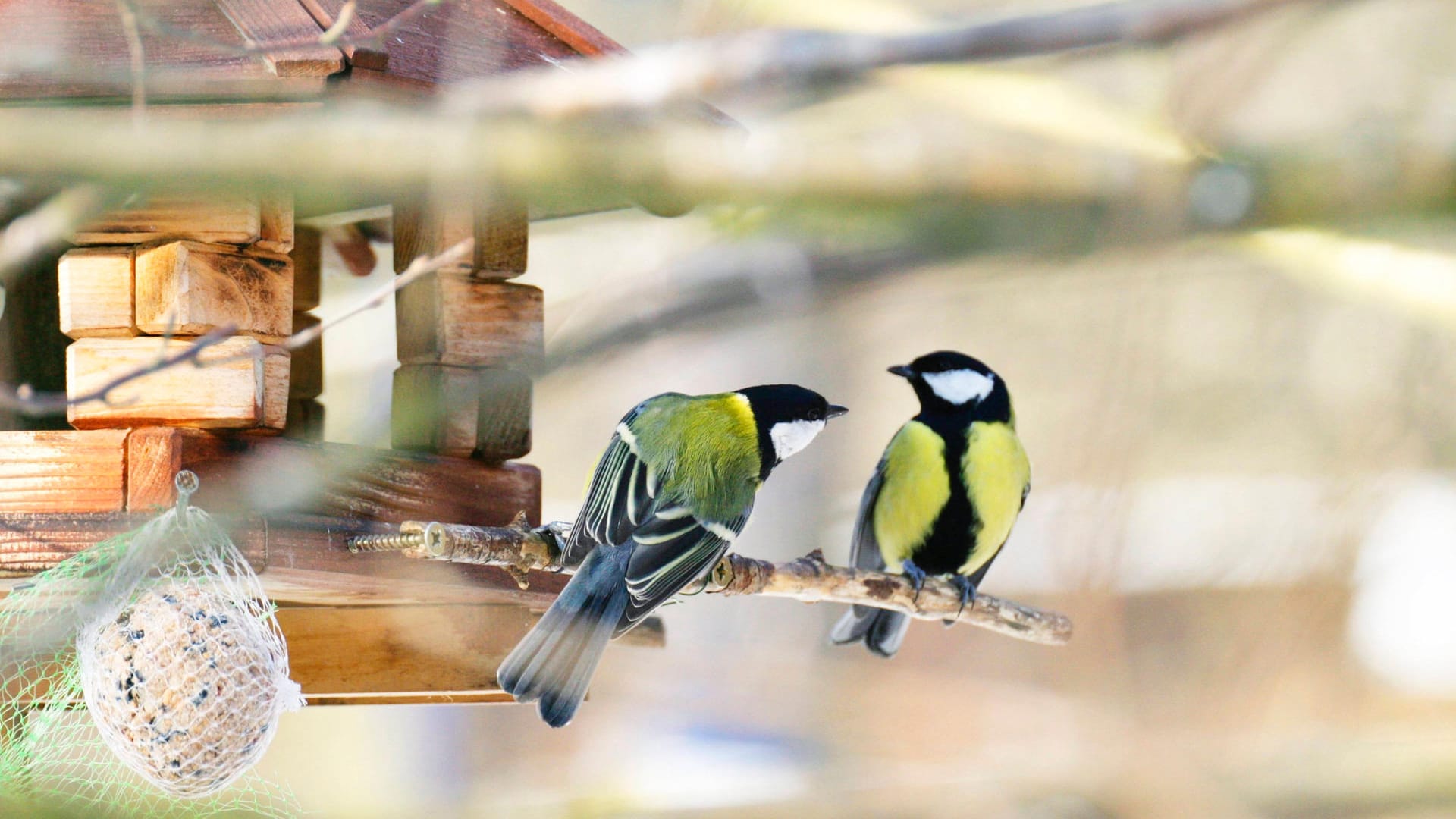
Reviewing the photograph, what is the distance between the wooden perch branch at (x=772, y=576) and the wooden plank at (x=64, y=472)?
0.32 meters

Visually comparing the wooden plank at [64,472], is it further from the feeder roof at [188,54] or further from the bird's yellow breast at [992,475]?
the bird's yellow breast at [992,475]

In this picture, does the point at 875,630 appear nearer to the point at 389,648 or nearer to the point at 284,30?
the point at 389,648

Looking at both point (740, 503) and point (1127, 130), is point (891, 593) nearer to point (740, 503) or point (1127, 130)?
point (740, 503)

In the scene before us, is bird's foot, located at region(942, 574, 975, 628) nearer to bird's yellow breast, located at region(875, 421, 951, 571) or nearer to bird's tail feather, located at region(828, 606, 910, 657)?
bird's yellow breast, located at region(875, 421, 951, 571)

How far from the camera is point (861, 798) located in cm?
438

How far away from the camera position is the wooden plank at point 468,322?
6.97ft

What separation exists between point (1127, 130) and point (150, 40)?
6.69 feet

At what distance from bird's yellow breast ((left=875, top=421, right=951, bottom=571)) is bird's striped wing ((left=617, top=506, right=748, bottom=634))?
3.66 ft

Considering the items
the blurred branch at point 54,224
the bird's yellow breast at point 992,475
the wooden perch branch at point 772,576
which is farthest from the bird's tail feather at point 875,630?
the blurred branch at point 54,224

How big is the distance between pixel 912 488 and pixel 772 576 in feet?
3.53

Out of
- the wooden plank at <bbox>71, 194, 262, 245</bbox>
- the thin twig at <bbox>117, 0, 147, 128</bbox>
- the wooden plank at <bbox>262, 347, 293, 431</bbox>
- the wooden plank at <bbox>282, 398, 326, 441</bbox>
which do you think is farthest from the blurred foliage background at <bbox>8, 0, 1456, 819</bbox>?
the thin twig at <bbox>117, 0, 147, 128</bbox>

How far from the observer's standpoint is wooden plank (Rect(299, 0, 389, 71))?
1788mm

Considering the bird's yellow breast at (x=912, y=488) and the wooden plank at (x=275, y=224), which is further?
the bird's yellow breast at (x=912, y=488)

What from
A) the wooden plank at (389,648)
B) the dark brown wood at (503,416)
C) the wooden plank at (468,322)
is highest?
the wooden plank at (468,322)
